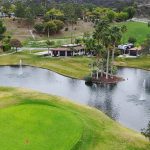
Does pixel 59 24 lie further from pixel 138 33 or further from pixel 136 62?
pixel 136 62

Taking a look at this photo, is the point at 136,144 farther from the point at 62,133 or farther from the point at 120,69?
the point at 120,69

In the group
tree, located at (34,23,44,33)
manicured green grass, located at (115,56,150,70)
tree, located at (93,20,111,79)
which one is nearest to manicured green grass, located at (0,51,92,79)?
tree, located at (93,20,111,79)

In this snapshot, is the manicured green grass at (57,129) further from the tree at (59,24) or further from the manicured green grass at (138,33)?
the tree at (59,24)

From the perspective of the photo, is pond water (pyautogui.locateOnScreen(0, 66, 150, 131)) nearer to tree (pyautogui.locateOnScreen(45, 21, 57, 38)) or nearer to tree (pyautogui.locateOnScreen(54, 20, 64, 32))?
tree (pyautogui.locateOnScreen(45, 21, 57, 38))

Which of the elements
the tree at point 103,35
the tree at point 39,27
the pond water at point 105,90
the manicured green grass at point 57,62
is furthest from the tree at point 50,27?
the tree at point 103,35

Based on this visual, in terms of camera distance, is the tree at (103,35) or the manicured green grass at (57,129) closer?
the manicured green grass at (57,129)

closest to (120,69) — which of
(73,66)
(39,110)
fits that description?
(73,66)
